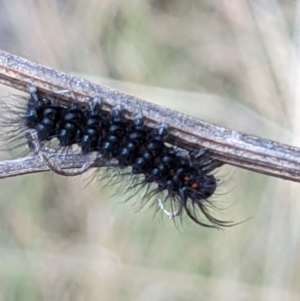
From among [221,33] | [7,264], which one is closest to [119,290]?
[7,264]

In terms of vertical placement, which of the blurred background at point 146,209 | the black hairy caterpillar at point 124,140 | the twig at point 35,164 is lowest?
the twig at point 35,164

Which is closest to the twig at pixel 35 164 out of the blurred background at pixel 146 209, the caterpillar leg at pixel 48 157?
the caterpillar leg at pixel 48 157

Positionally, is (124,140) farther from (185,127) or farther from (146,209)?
(146,209)

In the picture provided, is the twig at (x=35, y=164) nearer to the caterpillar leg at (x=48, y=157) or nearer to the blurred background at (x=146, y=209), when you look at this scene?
the caterpillar leg at (x=48, y=157)

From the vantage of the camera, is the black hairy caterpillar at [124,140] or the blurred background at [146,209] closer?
the black hairy caterpillar at [124,140]

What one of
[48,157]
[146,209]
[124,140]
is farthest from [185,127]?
[146,209]

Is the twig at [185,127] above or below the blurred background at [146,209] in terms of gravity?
below
